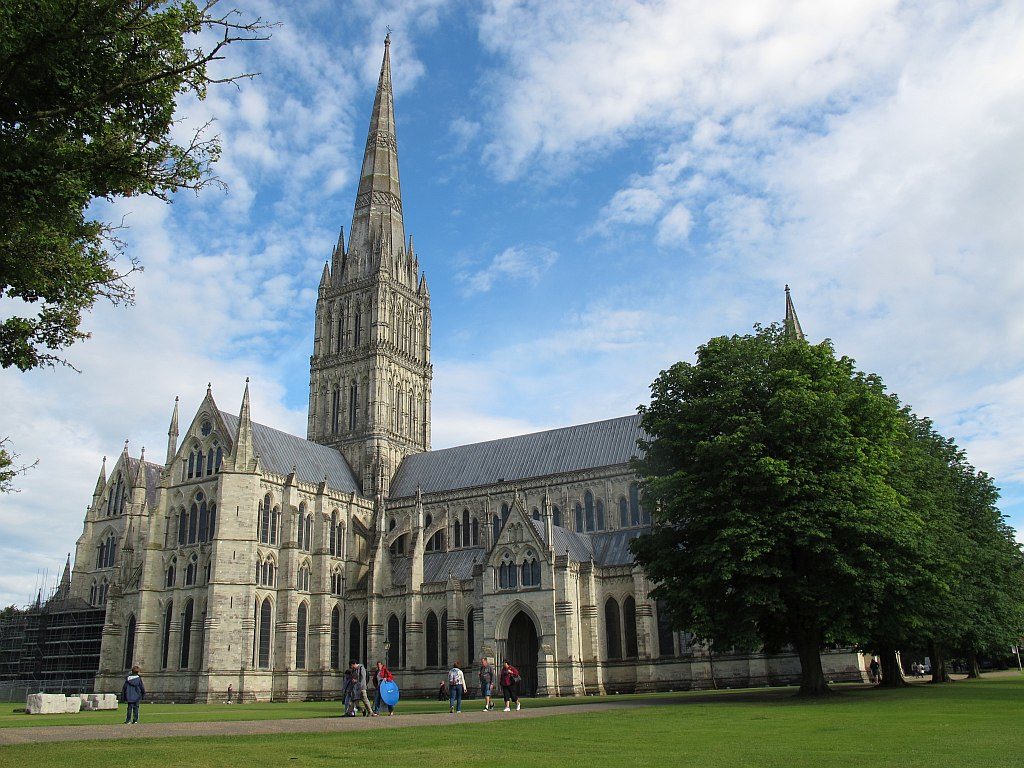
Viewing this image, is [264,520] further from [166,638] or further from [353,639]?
[353,639]

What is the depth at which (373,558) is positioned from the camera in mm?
58906

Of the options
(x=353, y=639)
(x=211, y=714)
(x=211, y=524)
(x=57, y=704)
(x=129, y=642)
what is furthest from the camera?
(x=353, y=639)

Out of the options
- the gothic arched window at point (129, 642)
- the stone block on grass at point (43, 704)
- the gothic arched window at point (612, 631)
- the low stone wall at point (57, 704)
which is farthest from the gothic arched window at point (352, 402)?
the stone block on grass at point (43, 704)

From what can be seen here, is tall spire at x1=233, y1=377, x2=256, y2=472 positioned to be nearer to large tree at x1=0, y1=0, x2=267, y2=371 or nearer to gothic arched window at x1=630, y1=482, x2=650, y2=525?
gothic arched window at x1=630, y1=482, x2=650, y2=525

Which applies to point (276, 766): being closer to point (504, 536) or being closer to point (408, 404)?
Answer: point (504, 536)

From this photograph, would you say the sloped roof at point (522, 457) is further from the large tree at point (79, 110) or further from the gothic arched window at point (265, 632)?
the large tree at point (79, 110)

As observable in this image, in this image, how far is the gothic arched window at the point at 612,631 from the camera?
48.1m

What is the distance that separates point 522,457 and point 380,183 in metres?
31.5

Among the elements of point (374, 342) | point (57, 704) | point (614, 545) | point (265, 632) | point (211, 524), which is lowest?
point (57, 704)

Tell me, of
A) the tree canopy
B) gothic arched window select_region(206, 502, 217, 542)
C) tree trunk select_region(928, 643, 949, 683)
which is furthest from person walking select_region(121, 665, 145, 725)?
tree trunk select_region(928, 643, 949, 683)

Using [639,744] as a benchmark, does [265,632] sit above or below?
above

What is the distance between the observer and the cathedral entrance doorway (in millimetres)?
48656

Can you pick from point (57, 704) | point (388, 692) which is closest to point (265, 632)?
point (57, 704)

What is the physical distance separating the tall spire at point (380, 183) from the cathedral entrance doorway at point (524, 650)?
1603 inches
